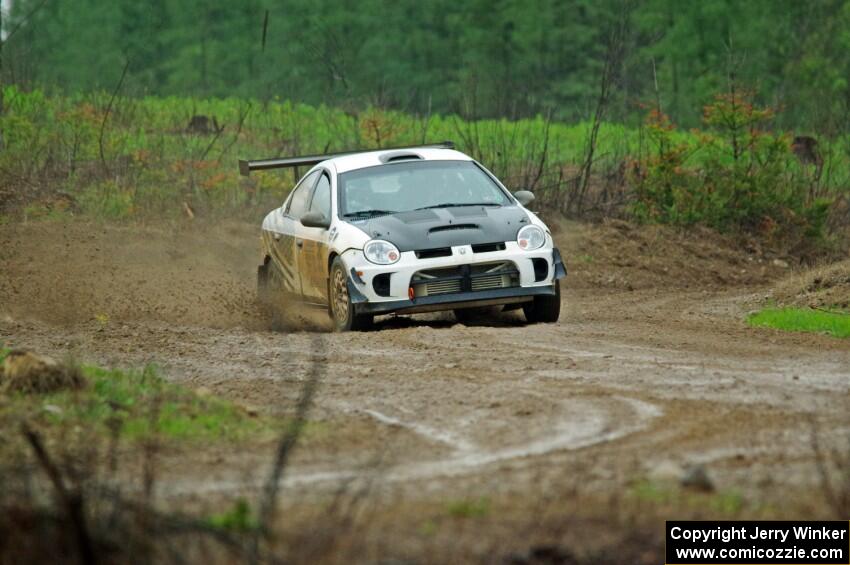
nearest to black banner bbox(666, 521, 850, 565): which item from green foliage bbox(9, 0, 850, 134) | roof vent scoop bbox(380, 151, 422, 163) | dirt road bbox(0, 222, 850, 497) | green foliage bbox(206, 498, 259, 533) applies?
dirt road bbox(0, 222, 850, 497)

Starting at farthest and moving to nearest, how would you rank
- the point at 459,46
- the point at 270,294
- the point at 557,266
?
the point at 459,46 < the point at 270,294 < the point at 557,266

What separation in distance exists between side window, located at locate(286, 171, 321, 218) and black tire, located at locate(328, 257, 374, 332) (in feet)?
5.02

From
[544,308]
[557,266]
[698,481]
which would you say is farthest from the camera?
[544,308]

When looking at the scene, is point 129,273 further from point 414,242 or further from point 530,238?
point 530,238

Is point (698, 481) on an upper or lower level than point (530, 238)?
lower

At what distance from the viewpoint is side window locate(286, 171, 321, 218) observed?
14.3 metres

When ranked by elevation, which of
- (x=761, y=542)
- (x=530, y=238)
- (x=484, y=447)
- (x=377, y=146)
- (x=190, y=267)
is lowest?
(x=190, y=267)

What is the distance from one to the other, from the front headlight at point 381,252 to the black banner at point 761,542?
7261 millimetres

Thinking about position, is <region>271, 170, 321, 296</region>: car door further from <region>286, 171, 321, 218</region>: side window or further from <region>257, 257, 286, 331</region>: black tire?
<region>257, 257, 286, 331</region>: black tire

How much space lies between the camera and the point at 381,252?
12281 millimetres

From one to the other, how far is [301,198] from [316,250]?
1.30 meters

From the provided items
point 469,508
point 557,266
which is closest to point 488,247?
point 557,266

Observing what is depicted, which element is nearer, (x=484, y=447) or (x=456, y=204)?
(x=484, y=447)

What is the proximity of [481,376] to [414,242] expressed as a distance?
323cm
